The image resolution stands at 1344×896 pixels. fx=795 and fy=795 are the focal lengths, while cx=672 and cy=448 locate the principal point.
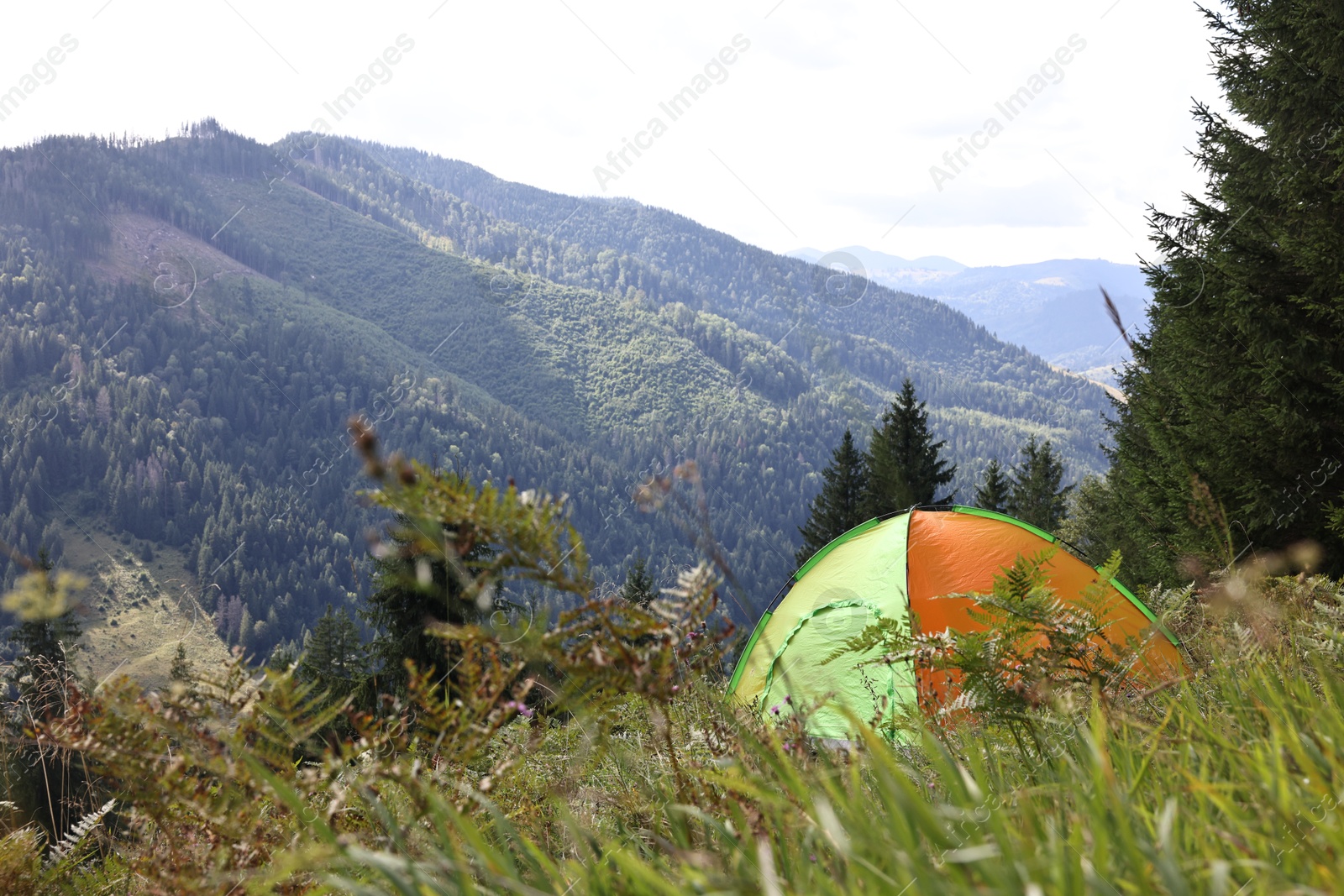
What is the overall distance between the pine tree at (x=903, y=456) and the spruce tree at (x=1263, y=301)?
23777mm

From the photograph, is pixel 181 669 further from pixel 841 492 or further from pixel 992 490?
pixel 992 490

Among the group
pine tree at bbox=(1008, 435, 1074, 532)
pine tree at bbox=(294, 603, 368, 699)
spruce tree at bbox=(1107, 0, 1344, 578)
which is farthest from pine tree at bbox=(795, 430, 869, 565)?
spruce tree at bbox=(1107, 0, 1344, 578)

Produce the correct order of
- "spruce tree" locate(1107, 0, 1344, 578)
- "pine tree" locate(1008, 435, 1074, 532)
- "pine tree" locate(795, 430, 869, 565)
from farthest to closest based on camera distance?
"pine tree" locate(1008, 435, 1074, 532) → "pine tree" locate(795, 430, 869, 565) → "spruce tree" locate(1107, 0, 1344, 578)

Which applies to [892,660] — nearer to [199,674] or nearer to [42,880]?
[199,674]

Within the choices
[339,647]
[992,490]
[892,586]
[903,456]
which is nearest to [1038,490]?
[992,490]

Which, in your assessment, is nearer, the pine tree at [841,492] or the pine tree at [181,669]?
the pine tree at [181,669]

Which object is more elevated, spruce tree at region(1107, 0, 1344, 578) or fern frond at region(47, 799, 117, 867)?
spruce tree at region(1107, 0, 1344, 578)

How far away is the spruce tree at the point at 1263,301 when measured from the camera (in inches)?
248

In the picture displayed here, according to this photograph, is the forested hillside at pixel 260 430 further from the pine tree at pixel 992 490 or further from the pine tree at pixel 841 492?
the pine tree at pixel 841 492

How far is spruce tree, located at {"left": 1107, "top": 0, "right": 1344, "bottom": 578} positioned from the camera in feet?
20.7

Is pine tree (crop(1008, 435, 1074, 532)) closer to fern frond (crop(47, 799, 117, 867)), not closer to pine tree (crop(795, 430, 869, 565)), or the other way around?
pine tree (crop(795, 430, 869, 565))

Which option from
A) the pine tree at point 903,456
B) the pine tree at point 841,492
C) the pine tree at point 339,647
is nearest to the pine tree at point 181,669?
the pine tree at point 339,647

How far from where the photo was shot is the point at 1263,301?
22.1 ft

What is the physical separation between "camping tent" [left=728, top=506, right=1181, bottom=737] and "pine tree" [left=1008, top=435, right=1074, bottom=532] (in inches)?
1311
